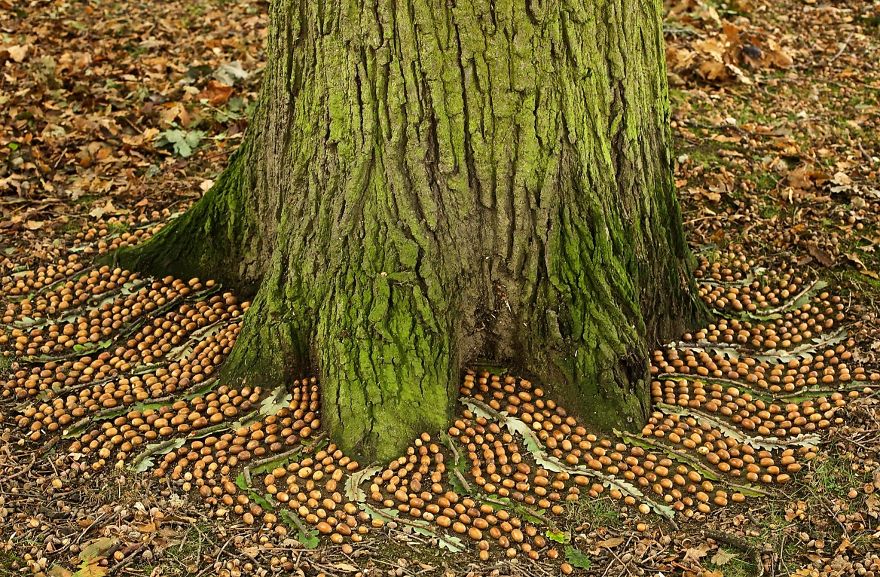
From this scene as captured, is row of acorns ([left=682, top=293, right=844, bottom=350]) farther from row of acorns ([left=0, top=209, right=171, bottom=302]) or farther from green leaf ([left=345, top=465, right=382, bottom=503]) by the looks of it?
row of acorns ([left=0, top=209, right=171, bottom=302])

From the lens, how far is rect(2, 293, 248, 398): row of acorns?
161 inches

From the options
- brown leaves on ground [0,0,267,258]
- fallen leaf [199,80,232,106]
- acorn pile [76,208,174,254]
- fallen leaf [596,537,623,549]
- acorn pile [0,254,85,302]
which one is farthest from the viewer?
fallen leaf [199,80,232,106]

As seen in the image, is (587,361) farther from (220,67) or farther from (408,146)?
(220,67)

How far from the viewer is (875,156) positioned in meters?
5.87

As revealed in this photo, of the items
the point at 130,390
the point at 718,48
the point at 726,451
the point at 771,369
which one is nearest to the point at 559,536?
the point at 726,451

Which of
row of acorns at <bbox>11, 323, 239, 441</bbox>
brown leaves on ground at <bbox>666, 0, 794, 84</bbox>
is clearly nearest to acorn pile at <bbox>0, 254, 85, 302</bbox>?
Result: row of acorns at <bbox>11, 323, 239, 441</bbox>

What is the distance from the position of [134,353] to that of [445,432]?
1670mm

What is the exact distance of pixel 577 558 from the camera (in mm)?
3248

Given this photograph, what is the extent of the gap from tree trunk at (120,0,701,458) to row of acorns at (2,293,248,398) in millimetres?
480

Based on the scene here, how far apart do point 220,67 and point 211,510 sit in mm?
4662

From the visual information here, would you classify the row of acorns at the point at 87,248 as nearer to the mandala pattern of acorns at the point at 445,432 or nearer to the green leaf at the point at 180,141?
the mandala pattern of acorns at the point at 445,432

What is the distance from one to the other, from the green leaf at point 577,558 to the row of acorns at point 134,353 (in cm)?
207

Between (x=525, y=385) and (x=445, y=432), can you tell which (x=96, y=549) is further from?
(x=525, y=385)

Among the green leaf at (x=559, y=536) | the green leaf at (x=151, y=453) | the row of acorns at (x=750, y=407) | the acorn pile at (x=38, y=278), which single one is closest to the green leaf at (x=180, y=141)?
the acorn pile at (x=38, y=278)
